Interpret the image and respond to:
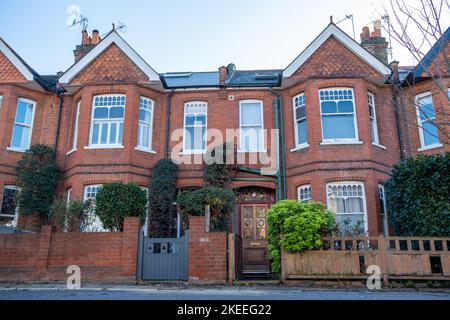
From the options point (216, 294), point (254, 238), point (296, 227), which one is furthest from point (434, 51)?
point (254, 238)

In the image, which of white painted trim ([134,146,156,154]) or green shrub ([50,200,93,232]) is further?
white painted trim ([134,146,156,154])

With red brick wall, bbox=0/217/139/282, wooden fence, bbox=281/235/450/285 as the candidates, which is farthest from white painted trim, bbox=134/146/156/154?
wooden fence, bbox=281/235/450/285

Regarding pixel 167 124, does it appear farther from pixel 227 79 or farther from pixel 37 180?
pixel 37 180

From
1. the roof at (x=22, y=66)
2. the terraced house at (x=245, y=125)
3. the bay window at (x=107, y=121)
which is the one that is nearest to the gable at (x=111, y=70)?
the terraced house at (x=245, y=125)

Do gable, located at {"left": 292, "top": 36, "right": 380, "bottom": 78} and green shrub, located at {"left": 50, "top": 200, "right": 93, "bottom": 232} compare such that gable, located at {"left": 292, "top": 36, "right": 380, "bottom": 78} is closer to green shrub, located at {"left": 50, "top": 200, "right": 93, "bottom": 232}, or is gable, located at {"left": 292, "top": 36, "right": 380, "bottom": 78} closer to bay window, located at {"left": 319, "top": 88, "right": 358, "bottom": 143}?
bay window, located at {"left": 319, "top": 88, "right": 358, "bottom": 143}

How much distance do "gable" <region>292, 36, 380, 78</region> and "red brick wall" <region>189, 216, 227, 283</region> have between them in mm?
7937

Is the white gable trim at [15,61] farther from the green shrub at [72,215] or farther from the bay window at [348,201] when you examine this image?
the bay window at [348,201]

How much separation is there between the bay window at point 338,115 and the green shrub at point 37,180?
1057 centimetres

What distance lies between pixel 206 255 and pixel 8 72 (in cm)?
1180

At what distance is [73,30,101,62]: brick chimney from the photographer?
19.1 m

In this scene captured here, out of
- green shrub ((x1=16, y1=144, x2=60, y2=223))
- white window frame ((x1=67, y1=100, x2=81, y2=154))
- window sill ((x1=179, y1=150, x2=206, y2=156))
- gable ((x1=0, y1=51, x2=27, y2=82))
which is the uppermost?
gable ((x1=0, y1=51, x2=27, y2=82))

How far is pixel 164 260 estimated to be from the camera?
11.0 metres

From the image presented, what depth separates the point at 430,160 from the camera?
1150 cm

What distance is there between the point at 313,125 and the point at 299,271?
253 inches
